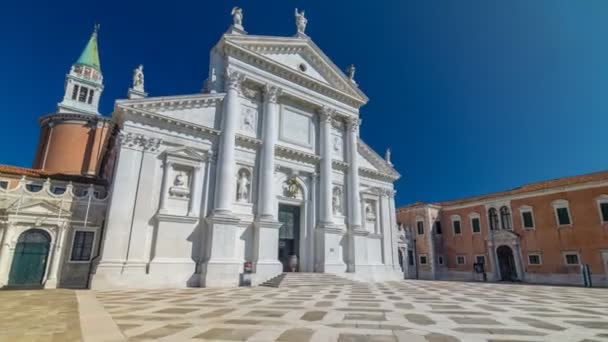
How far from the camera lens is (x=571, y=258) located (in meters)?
25.5

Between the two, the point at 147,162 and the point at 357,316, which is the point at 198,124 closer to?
the point at 147,162

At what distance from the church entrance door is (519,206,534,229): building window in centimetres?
2163

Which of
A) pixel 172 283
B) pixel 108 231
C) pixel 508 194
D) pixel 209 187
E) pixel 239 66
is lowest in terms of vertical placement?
pixel 172 283

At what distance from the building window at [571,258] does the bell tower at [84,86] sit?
158 ft

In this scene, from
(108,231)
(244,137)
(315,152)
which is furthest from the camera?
(315,152)

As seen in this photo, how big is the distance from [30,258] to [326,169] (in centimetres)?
1642

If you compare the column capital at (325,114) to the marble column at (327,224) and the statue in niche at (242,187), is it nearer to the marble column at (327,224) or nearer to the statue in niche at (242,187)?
the marble column at (327,224)

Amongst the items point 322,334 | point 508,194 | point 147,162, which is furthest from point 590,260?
point 147,162

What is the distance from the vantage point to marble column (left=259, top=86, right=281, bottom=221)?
18.7m

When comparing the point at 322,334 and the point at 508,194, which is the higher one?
the point at 508,194

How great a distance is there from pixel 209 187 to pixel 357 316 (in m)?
12.5

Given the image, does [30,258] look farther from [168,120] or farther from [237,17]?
[237,17]

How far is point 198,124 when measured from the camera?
17.8 m

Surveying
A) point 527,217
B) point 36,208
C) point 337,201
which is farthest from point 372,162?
point 36,208
